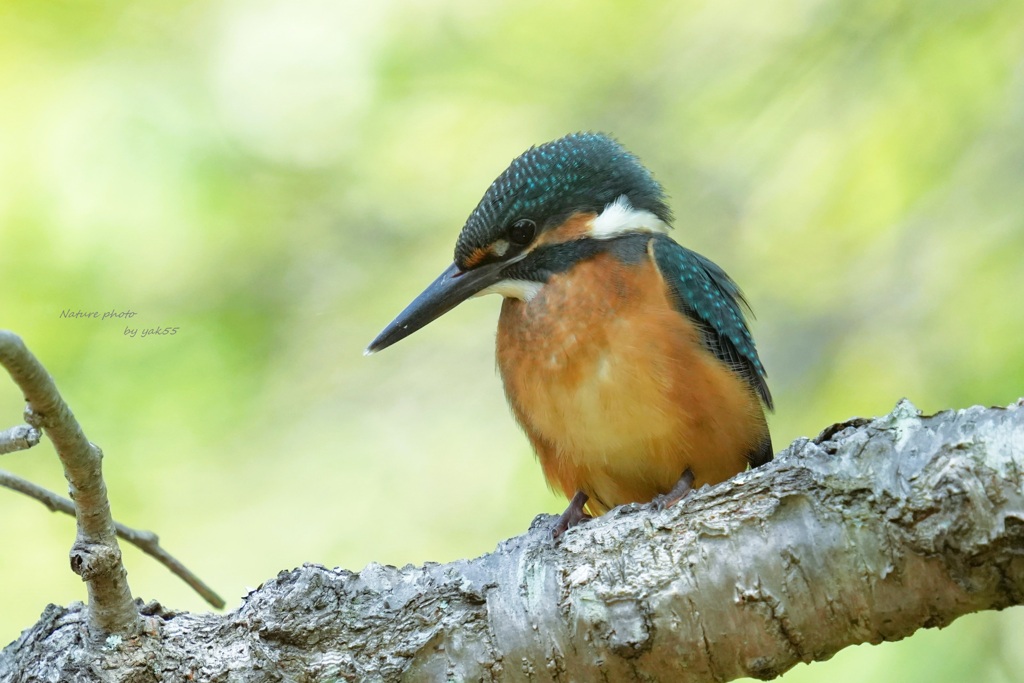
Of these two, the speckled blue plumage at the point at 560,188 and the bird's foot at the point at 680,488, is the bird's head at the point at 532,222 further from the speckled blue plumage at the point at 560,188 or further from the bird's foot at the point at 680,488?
the bird's foot at the point at 680,488

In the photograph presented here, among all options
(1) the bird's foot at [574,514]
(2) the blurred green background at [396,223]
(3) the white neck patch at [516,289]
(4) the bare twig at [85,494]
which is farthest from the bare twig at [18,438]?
(2) the blurred green background at [396,223]

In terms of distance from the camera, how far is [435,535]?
488 centimetres

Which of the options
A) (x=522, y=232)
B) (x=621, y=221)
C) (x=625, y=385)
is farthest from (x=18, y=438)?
(x=621, y=221)

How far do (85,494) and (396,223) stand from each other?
322cm

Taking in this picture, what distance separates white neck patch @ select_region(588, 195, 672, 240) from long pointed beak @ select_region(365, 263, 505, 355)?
1.19 ft

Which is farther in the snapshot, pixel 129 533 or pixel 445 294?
pixel 445 294

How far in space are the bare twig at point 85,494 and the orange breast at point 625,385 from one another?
1.40m

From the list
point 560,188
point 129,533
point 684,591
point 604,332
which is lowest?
point 684,591

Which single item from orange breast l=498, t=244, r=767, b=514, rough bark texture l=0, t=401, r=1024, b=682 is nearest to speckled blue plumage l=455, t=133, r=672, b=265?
orange breast l=498, t=244, r=767, b=514

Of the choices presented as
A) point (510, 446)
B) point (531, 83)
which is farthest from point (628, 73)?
point (510, 446)

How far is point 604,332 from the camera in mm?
3053

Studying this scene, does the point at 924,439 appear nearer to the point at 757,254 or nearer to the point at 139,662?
the point at 139,662

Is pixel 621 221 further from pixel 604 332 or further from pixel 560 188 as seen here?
pixel 604 332

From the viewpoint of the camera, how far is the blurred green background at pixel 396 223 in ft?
14.3
